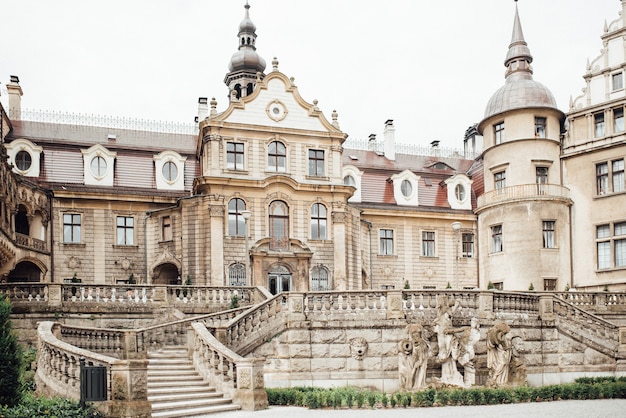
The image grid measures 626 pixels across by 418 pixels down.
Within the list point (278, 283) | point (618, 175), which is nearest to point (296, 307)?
point (278, 283)

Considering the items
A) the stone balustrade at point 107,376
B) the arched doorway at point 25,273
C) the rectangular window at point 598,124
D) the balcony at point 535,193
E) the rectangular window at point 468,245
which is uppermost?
the rectangular window at point 598,124

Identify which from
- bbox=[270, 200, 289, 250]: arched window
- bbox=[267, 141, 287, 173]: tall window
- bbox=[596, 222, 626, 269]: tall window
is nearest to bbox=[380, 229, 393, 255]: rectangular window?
bbox=[270, 200, 289, 250]: arched window

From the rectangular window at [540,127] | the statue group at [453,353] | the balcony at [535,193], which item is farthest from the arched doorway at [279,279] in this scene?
the rectangular window at [540,127]

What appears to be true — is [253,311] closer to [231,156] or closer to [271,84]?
[231,156]

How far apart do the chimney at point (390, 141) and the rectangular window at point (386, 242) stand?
241 inches

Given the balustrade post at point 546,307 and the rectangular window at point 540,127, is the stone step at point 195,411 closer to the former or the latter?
the balustrade post at point 546,307

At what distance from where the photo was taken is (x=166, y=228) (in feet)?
123

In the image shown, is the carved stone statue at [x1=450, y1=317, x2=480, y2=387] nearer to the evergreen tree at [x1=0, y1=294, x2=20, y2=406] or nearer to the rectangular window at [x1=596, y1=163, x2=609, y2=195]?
the evergreen tree at [x1=0, y1=294, x2=20, y2=406]

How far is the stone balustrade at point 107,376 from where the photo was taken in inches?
630

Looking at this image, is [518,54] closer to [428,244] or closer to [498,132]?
[498,132]

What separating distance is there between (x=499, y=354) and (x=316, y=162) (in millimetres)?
17217

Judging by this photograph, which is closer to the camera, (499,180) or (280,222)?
(280,222)

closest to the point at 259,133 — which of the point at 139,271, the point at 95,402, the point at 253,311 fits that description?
the point at 139,271

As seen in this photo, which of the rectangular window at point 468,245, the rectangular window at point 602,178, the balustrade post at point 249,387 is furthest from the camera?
the rectangular window at point 468,245
